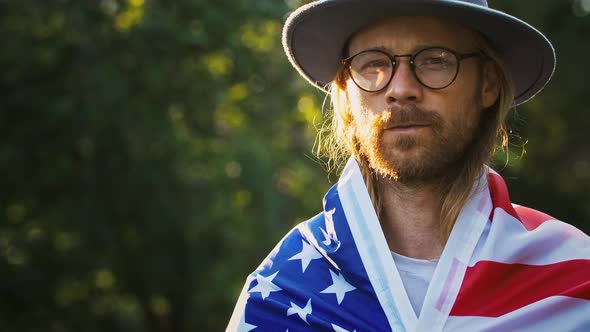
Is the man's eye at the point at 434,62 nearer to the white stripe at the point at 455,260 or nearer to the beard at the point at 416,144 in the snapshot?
the beard at the point at 416,144

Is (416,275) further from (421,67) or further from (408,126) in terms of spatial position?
(421,67)

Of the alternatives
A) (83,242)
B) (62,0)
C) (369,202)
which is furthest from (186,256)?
(369,202)

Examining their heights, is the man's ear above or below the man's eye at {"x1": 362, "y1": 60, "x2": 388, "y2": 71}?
below

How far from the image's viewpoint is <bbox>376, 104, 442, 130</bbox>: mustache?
2.59m

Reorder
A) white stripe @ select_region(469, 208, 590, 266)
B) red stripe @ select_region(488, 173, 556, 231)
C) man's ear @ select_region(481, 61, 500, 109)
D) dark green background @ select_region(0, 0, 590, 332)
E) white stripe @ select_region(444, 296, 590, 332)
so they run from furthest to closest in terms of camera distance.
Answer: dark green background @ select_region(0, 0, 590, 332), man's ear @ select_region(481, 61, 500, 109), red stripe @ select_region(488, 173, 556, 231), white stripe @ select_region(469, 208, 590, 266), white stripe @ select_region(444, 296, 590, 332)

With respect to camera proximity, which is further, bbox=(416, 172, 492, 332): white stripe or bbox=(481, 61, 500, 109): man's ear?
bbox=(481, 61, 500, 109): man's ear

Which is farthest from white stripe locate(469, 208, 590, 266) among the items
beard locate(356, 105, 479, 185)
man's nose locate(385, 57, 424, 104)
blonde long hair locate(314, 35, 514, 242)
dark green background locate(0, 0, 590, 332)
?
dark green background locate(0, 0, 590, 332)

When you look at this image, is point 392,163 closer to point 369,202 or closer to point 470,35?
point 369,202

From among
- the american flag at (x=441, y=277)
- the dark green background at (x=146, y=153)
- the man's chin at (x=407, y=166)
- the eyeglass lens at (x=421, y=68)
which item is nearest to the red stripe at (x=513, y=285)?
the american flag at (x=441, y=277)

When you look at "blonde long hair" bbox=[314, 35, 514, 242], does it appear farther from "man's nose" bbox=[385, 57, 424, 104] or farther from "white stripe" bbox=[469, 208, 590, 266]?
"man's nose" bbox=[385, 57, 424, 104]

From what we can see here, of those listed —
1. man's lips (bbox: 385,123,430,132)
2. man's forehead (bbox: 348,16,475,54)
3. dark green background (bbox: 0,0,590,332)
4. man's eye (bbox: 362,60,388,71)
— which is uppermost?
man's forehead (bbox: 348,16,475,54)

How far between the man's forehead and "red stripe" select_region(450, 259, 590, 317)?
2.41ft

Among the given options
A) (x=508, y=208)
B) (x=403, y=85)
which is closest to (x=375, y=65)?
(x=403, y=85)

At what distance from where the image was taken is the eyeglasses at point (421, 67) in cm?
260
